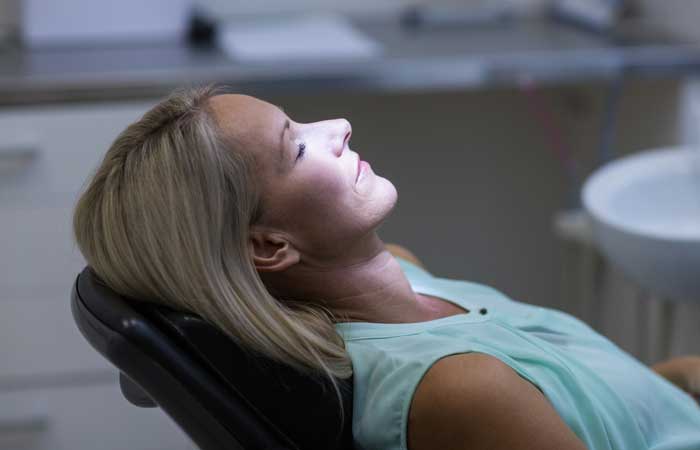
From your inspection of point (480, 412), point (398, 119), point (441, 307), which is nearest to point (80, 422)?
point (398, 119)

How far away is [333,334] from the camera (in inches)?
44.0

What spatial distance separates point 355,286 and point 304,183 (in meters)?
0.14

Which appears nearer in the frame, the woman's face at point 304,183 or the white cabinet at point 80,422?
the woman's face at point 304,183

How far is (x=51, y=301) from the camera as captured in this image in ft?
7.23

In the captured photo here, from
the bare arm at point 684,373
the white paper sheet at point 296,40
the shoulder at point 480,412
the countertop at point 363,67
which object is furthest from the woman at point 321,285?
the white paper sheet at point 296,40

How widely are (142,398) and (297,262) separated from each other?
237 millimetres

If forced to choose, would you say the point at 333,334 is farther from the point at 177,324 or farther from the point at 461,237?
the point at 461,237

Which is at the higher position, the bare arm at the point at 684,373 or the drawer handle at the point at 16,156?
the drawer handle at the point at 16,156

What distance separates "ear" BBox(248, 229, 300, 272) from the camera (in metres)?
1.09

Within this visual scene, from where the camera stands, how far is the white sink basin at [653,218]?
5.60 ft

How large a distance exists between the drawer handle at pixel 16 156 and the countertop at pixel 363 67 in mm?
94

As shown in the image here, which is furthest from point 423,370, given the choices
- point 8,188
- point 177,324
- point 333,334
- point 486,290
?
point 8,188

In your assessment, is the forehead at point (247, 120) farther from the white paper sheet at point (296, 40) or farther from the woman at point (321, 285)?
the white paper sheet at point (296, 40)

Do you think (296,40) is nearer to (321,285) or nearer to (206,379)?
(321,285)
